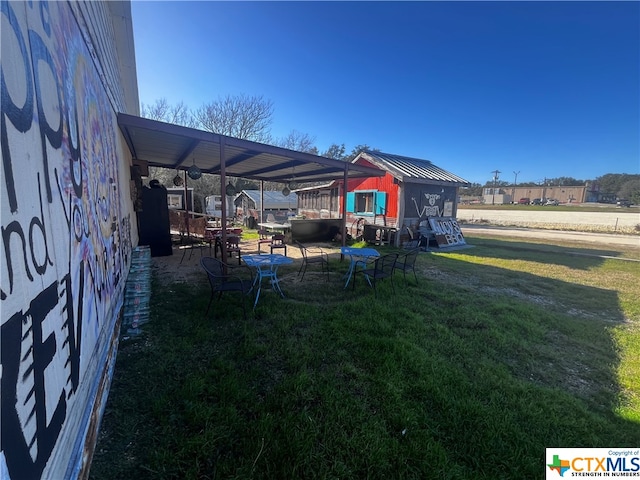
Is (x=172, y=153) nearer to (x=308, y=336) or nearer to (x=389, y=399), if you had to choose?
(x=308, y=336)

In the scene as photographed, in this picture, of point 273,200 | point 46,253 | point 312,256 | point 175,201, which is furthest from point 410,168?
point 273,200

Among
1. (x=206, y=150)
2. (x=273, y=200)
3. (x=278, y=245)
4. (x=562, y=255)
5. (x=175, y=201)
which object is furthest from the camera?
(x=273, y=200)

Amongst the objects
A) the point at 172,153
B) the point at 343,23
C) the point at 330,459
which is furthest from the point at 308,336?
the point at 343,23

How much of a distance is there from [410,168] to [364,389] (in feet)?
34.3

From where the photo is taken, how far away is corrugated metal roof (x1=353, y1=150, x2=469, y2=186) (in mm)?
10445

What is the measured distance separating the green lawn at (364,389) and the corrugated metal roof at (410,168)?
6775 mm

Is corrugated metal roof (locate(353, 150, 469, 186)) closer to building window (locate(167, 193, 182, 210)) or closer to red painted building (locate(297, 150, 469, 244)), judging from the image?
red painted building (locate(297, 150, 469, 244))

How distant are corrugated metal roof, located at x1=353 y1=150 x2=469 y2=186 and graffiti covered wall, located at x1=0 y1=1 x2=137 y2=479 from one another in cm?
977

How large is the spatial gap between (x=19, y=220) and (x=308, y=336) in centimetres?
284

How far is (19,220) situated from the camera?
911mm

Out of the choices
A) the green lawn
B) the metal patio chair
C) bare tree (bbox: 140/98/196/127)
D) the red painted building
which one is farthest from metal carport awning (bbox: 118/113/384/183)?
bare tree (bbox: 140/98/196/127)

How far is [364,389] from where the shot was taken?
7.98 ft

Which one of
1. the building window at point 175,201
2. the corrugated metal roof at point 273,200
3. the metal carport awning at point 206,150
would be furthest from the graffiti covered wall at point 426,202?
the corrugated metal roof at point 273,200

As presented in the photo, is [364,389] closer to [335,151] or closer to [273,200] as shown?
[273,200]
